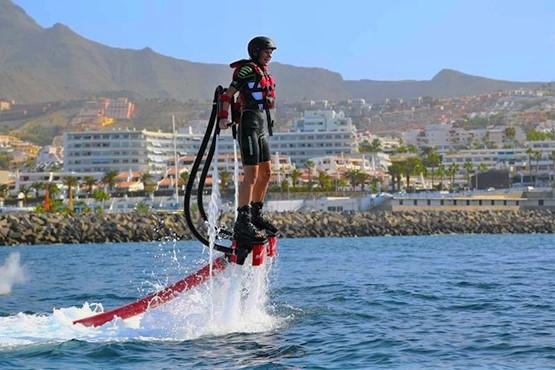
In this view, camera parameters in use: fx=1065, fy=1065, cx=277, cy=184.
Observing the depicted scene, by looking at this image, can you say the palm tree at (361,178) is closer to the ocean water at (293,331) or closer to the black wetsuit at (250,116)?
the ocean water at (293,331)

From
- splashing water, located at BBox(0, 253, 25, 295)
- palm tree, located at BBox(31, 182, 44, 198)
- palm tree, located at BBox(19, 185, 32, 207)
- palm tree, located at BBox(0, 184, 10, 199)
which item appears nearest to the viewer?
splashing water, located at BBox(0, 253, 25, 295)

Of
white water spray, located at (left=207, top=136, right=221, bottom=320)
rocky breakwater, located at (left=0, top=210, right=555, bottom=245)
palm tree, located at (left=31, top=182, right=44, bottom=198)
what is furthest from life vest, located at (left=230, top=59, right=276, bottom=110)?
palm tree, located at (left=31, top=182, right=44, bottom=198)

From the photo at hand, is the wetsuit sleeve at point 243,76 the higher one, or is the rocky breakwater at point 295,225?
the wetsuit sleeve at point 243,76

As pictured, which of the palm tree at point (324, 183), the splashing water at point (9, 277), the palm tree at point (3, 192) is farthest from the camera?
the palm tree at point (3, 192)

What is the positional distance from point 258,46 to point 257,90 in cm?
56

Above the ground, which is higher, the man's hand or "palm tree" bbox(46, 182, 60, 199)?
the man's hand

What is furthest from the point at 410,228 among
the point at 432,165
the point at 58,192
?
the point at 432,165

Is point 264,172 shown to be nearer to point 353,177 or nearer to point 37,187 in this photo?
point 353,177

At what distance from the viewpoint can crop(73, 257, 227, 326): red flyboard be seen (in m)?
12.1

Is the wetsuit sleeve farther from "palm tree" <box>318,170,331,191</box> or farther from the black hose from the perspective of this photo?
"palm tree" <box>318,170,331,191</box>

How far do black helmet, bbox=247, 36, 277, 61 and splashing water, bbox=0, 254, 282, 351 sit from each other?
2417 mm

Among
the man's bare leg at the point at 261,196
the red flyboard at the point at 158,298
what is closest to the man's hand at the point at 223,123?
the man's bare leg at the point at 261,196

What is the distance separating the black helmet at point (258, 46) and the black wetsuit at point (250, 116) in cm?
28

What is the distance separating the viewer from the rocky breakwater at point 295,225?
6581 centimetres
